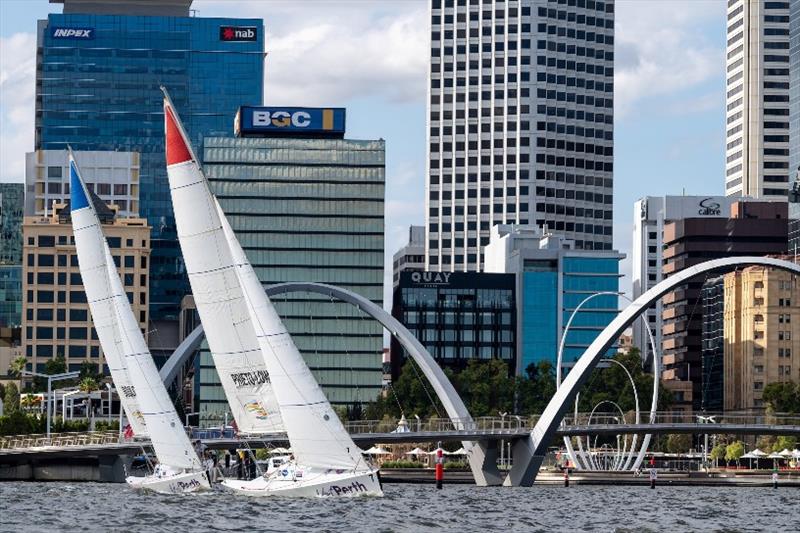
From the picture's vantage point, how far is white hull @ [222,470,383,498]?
97.6m

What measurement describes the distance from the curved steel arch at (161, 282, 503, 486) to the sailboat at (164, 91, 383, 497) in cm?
5727

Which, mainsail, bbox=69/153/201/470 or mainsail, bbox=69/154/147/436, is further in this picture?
mainsail, bbox=69/154/147/436

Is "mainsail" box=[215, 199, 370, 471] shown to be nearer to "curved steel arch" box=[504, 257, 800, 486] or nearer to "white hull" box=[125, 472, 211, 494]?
"white hull" box=[125, 472, 211, 494]

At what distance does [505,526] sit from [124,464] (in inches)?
2952

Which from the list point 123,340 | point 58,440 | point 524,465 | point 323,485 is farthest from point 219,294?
point 58,440

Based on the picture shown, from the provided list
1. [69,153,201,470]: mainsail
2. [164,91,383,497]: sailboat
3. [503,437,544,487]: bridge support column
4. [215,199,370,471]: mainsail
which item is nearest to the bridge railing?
[503,437,544,487]: bridge support column

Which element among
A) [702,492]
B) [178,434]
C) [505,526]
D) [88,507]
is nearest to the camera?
[505,526]

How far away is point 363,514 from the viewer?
3492 inches

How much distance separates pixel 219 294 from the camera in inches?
4053

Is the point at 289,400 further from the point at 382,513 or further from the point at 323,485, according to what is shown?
the point at 382,513

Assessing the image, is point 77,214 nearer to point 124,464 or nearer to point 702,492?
point 124,464

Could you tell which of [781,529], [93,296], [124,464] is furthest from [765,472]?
[781,529]

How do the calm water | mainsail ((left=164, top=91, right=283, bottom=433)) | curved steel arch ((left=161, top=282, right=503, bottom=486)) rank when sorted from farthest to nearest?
1. curved steel arch ((left=161, top=282, right=503, bottom=486))
2. mainsail ((left=164, top=91, right=283, bottom=433))
3. the calm water

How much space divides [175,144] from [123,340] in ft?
48.3
